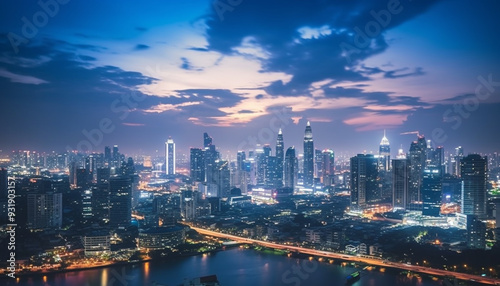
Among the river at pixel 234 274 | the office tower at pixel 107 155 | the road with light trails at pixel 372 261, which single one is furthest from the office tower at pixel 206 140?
the river at pixel 234 274

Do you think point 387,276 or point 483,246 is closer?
point 387,276

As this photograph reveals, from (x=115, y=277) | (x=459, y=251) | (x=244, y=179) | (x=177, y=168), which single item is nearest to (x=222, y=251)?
(x=115, y=277)

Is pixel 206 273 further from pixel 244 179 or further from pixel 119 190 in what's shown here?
pixel 244 179

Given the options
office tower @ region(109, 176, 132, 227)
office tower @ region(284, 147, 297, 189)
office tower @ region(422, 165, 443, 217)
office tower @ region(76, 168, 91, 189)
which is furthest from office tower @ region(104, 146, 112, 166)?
office tower @ region(422, 165, 443, 217)

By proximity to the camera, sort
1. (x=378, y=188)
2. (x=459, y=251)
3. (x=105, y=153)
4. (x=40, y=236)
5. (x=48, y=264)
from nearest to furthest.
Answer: (x=48, y=264) < (x=459, y=251) < (x=40, y=236) < (x=378, y=188) < (x=105, y=153)

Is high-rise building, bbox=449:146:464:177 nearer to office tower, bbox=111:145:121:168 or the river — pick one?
the river

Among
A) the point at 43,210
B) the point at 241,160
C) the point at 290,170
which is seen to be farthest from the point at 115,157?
the point at 43,210

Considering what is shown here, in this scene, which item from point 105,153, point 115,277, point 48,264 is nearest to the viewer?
point 115,277

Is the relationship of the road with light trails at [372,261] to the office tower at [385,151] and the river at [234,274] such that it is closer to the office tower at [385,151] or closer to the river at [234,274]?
the river at [234,274]
